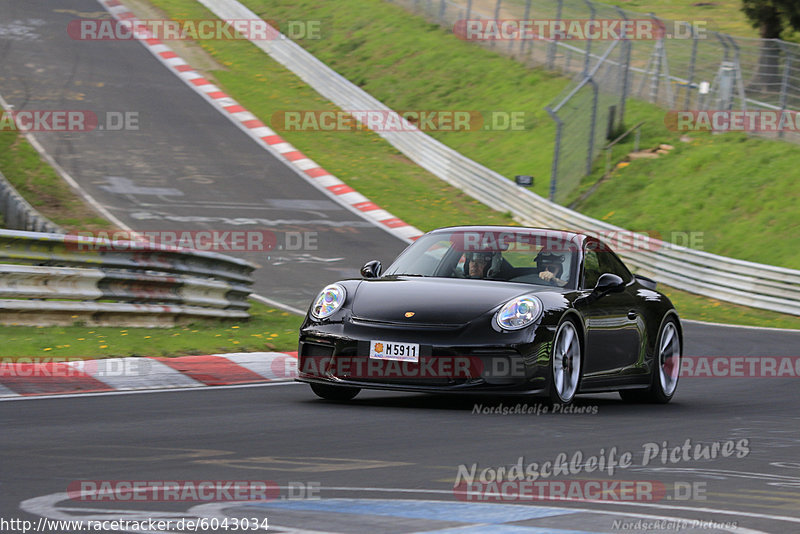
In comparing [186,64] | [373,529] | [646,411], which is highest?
[186,64]

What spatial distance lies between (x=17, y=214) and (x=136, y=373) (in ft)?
27.1

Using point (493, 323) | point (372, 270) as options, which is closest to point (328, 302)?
point (372, 270)

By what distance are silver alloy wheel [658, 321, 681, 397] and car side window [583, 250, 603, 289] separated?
951 mm

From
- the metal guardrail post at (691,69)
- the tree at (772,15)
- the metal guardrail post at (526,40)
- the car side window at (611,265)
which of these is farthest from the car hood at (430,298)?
the metal guardrail post at (526,40)

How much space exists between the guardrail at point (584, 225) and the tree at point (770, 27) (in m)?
5.37

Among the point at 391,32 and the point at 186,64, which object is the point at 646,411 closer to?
the point at 186,64

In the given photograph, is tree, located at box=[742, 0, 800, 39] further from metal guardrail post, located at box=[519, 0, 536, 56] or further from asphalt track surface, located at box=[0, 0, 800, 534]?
asphalt track surface, located at box=[0, 0, 800, 534]

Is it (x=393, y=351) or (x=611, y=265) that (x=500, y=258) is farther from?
(x=393, y=351)

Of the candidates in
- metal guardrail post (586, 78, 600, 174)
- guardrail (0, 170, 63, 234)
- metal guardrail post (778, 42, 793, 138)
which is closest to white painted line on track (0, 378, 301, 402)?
guardrail (0, 170, 63, 234)

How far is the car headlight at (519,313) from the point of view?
8.73m

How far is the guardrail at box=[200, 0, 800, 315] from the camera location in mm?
21312

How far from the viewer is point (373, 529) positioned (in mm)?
4711

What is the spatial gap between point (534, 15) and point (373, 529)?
3047cm

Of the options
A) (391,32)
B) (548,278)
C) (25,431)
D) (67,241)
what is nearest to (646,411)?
(548,278)
